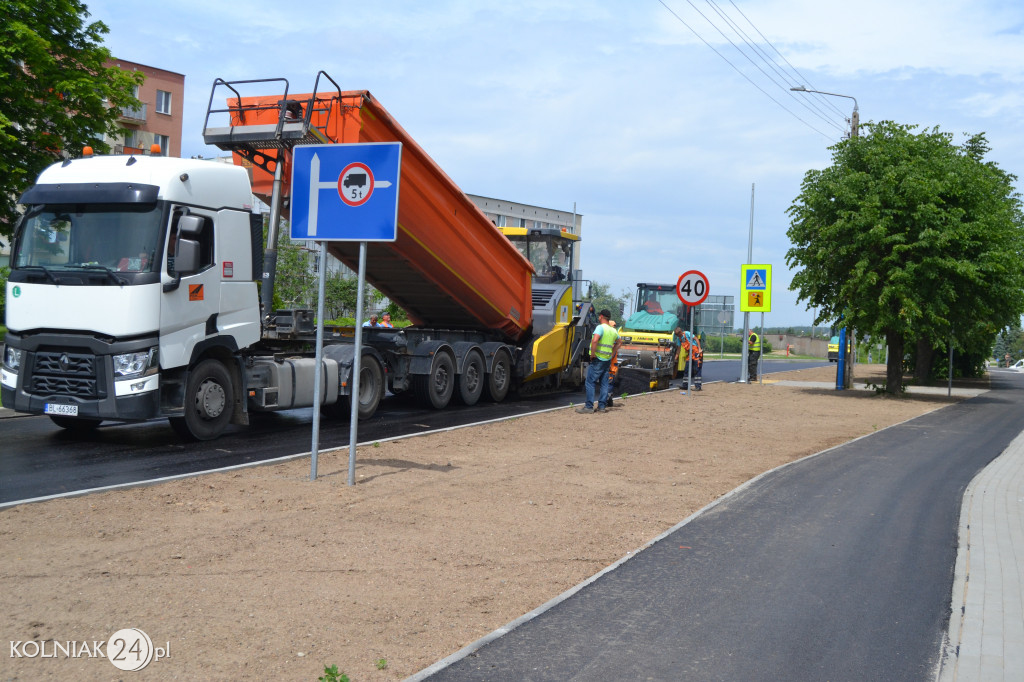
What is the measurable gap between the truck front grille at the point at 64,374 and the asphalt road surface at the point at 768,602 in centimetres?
641

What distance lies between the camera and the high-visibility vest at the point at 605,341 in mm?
15789

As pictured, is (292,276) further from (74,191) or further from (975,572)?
(975,572)

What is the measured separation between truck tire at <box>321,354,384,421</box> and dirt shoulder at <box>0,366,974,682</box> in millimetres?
2477

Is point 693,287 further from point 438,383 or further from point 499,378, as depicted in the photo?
point 438,383

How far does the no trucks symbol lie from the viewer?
811 centimetres

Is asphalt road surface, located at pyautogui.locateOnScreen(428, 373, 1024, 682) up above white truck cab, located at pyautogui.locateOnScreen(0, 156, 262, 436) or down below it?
below

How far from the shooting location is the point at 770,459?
1128 centimetres

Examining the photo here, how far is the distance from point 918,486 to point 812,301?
14318 mm

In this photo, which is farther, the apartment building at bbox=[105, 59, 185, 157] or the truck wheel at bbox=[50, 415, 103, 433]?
the apartment building at bbox=[105, 59, 185, 157]

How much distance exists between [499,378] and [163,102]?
4818 centimetres

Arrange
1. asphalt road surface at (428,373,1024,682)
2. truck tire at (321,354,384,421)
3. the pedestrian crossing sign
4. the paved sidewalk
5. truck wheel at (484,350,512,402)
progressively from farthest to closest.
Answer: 1. the pedestrian crossing sign
2. truck wheel at (484,350,512,402)
3. truck tire at (321,354,384,421)
4. the paved sidewalk
5. asphalt road surface at (428,373,1024,682)

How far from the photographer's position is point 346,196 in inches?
322

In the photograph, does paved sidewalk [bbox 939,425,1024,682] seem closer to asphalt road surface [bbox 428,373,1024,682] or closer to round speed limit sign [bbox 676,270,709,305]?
asphalt road surface [bbox 428,373,1024,682]

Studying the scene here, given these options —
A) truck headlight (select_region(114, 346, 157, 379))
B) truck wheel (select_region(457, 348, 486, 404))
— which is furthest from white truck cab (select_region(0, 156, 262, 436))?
truck wheel (select_region(457, 348, 486, 404))
